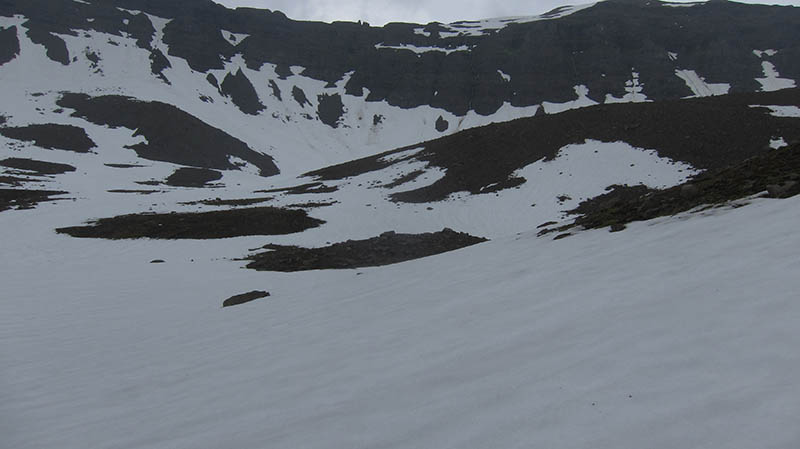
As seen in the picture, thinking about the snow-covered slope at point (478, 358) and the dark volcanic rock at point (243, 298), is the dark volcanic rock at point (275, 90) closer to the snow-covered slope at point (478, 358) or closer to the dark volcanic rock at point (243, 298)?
the dark volcanic rock at point (243, 298)

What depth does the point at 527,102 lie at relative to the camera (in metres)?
104

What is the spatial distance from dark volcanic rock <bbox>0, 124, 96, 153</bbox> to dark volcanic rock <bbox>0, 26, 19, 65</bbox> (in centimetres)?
3758

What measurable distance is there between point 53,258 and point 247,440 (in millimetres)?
17844

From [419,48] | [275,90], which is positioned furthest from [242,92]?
[419,48]

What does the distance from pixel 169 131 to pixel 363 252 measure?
71722 millimetres

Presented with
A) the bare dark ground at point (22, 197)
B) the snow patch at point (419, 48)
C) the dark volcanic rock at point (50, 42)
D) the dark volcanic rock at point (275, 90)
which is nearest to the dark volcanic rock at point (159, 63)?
the dark volcanic rock at point (50, 42)

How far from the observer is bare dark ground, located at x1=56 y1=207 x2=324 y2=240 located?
882 inches

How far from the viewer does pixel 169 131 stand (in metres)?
78.0

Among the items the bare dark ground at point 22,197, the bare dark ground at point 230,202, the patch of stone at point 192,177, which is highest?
the patch of stone at point 192,177

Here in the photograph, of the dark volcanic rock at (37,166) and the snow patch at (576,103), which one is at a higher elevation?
the snow patch at (576,103)

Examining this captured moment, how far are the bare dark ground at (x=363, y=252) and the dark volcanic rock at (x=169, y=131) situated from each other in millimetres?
60246

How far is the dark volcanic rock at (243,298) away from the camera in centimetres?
1062

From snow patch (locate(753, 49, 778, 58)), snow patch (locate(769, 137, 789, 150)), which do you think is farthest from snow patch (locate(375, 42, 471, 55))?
snow patch (locate(769, 137, 789, 150))

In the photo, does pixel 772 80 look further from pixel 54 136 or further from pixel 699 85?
pixel 54 136
